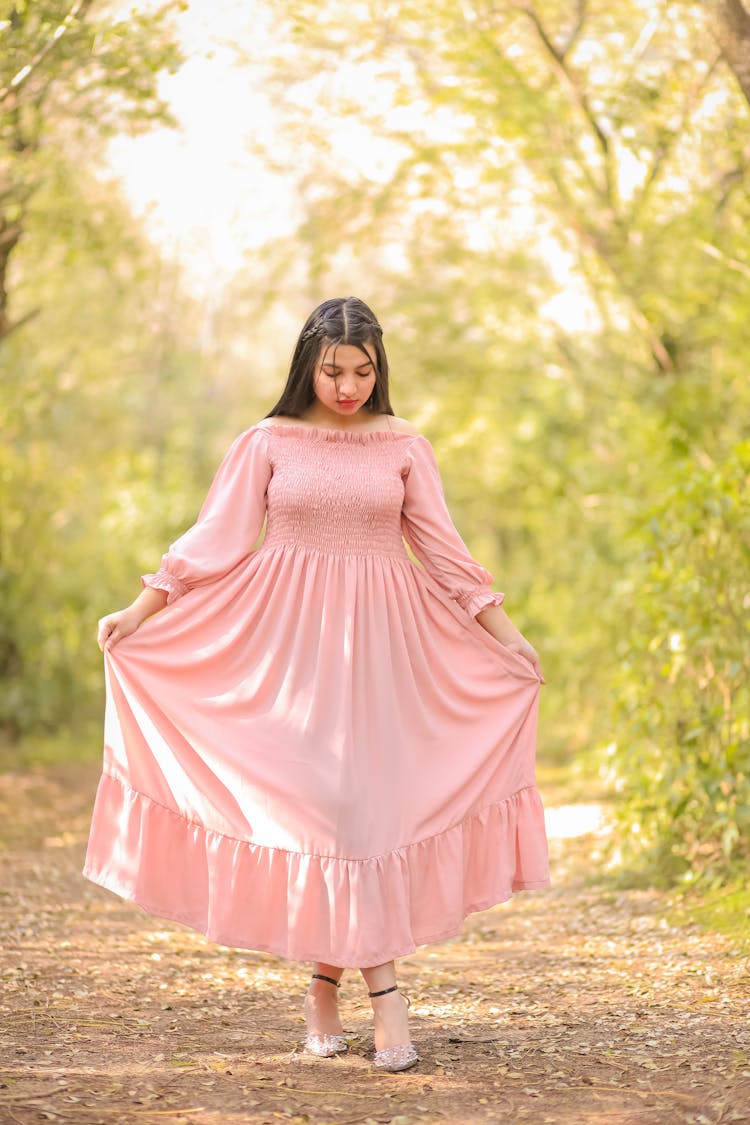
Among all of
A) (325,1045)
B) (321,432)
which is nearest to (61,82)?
(321,432)

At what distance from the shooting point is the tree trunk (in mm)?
4234

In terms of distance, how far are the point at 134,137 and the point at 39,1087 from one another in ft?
15.8

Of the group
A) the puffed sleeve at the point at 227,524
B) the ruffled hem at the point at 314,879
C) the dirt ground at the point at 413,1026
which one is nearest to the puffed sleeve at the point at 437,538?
the puffed sleeve at the point at 227,524

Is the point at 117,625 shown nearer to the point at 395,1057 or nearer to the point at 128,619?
the point at 128,619

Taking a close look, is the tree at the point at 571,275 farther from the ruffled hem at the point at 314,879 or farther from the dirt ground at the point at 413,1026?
the ruffled hem at the point at 314,879

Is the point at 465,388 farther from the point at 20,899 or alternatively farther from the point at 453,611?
the point at 453,611

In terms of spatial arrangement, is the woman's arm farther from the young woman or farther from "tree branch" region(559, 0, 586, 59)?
"tree branch" region(559, 0, 586, 59)

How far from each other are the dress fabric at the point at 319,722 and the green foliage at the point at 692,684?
163 cm

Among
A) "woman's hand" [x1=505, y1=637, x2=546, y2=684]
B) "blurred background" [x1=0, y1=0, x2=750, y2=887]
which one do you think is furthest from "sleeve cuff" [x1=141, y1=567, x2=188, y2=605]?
"blurred background" [x1=0, y1=0, x2=750, y2=887]

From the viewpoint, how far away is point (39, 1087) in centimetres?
284

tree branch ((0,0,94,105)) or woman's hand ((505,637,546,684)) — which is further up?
tree branch ((0,0,94,105))

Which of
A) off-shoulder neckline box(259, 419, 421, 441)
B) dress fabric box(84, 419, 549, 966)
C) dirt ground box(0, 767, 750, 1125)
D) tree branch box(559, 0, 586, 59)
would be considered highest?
tree branch box(559, 0, 586, 59)

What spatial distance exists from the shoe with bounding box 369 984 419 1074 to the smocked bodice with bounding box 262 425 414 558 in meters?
1.12

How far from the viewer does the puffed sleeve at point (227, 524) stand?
11.0 ft
